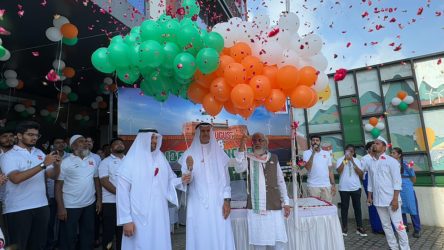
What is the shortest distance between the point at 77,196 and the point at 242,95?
8.93 feet

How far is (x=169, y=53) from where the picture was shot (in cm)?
288

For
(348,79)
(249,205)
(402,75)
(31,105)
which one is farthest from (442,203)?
(31,105)

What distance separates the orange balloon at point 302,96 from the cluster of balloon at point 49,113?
6.94 metres

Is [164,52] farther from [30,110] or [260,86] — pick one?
[30,110]

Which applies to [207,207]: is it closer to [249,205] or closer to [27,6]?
[249,205]

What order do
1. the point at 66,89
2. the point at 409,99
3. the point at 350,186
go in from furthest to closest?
the point at 409,99 < the point at 66,89 < the point at 350,186

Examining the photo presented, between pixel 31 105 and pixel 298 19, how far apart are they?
278 inches

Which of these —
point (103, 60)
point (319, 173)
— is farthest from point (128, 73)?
point (319, 173)

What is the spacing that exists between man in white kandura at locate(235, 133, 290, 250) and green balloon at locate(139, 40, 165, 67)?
128cm

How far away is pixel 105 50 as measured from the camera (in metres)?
3.02

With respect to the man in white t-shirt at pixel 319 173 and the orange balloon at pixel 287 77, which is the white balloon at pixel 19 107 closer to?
the man in white t-shirt at pixel 319 173

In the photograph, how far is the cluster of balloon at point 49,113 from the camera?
7.88 meters

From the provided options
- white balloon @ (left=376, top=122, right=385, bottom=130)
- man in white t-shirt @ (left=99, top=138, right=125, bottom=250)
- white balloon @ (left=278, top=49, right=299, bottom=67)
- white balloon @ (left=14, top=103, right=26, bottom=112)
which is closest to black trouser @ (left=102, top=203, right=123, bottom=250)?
man in white t-shirt @ (left=99, top=138, right=125, bottom=250)

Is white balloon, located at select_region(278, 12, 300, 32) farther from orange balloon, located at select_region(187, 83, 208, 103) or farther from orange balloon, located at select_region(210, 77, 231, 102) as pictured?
orange balloon, located at select_region(187, 83, 208, 103)
